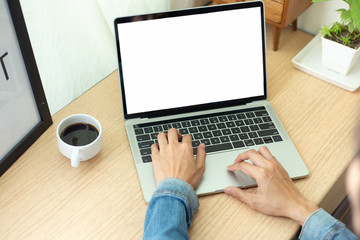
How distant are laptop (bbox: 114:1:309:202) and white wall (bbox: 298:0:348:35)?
389 mm

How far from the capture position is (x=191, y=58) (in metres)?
0.98

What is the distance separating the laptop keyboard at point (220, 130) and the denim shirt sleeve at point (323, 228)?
0.22 m

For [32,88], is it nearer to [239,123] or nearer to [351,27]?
[239,123]

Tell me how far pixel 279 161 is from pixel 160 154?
0.27 m

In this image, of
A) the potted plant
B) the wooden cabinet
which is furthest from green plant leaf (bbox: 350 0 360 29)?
the wooden cabinet

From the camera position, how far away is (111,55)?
1185mm

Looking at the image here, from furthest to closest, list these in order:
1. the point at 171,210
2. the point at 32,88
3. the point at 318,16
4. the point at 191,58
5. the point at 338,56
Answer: the point at 318,16
the point at 338,56
the point at 191,58
the point at 32,88
the point at 171,210

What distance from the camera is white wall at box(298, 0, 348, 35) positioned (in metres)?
1.27

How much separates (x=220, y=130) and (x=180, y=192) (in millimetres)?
236

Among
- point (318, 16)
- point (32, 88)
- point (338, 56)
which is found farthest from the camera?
point (318, 16)

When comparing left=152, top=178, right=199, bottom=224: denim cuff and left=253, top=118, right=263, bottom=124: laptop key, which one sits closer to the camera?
left=152, top=178, right=199, bottom=224: denim cuff

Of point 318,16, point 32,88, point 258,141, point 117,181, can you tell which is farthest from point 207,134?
point 318,16

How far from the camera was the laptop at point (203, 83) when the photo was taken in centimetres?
94

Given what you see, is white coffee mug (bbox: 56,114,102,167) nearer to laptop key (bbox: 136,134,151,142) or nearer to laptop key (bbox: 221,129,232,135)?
laptop key (bbox: 136,134,151,142)
